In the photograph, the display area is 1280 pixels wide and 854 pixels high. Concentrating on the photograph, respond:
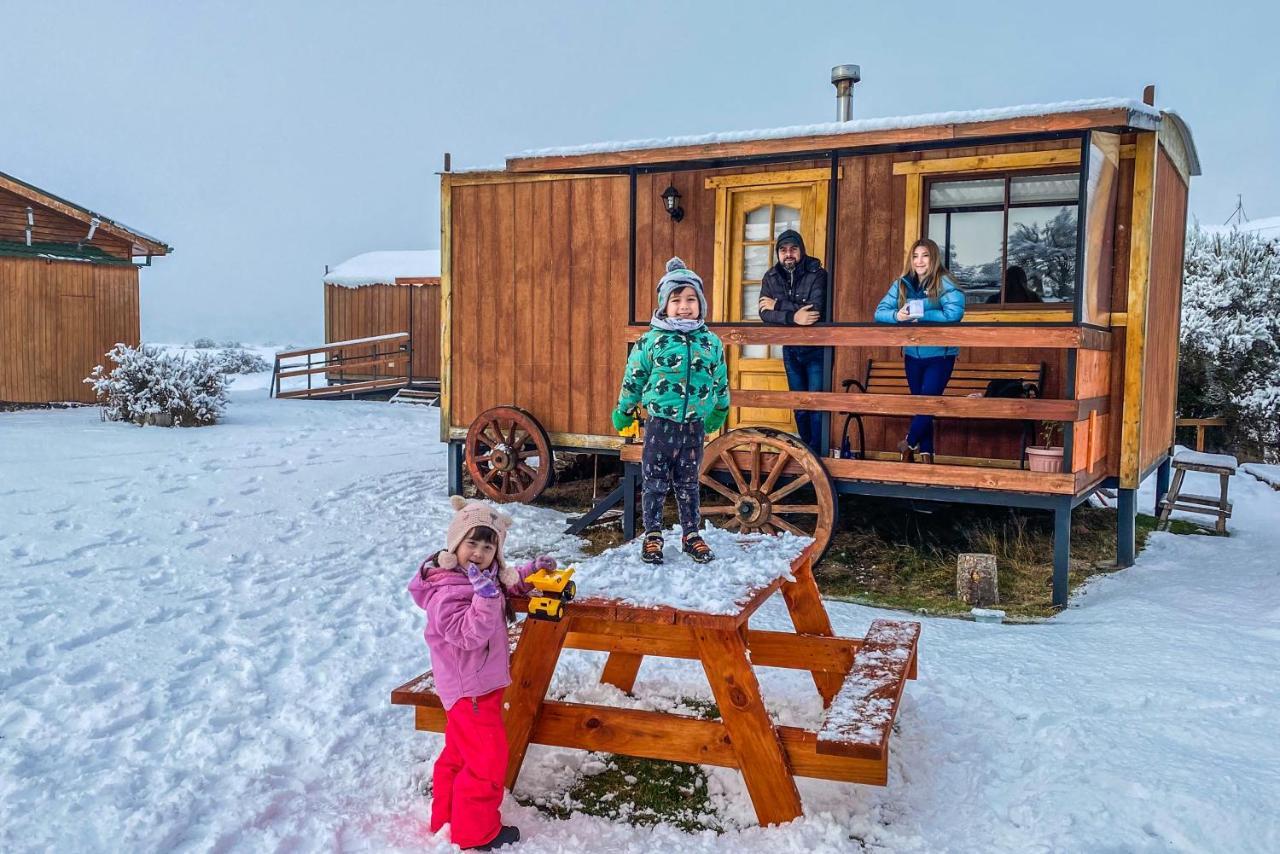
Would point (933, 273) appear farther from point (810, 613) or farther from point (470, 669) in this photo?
point (470, 669)

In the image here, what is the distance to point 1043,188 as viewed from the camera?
7.60 meters

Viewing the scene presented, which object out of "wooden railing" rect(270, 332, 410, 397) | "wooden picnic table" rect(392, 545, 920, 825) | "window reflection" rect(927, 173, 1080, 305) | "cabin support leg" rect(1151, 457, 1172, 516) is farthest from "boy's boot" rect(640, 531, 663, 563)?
"wooden railing" rect(270, 332, 410, 397)

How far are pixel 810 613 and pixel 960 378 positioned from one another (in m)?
4.00

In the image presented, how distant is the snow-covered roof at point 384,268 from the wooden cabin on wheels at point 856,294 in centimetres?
1406

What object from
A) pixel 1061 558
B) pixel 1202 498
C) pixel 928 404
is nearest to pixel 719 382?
pixel 928 404

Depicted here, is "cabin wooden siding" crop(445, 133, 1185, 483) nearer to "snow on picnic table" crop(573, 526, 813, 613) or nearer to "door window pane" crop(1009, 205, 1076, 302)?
"door window pane" crop(1009, 205, 1076, 302)

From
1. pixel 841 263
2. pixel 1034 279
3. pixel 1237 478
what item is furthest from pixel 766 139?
pixel 1237 478

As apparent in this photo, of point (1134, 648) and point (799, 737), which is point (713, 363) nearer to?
point (799, 737)

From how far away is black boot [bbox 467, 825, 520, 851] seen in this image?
10.6 feet

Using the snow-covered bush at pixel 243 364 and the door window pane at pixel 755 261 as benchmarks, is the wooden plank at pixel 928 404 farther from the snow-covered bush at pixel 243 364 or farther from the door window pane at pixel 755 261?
the snow-covered bush at pixel 243 364

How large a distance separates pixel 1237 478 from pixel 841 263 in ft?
23.3

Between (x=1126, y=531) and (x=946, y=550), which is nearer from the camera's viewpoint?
(x=1126, y=531)

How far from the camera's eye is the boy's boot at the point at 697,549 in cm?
424

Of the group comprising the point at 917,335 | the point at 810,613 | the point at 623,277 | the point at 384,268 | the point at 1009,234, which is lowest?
the point at 810,613
